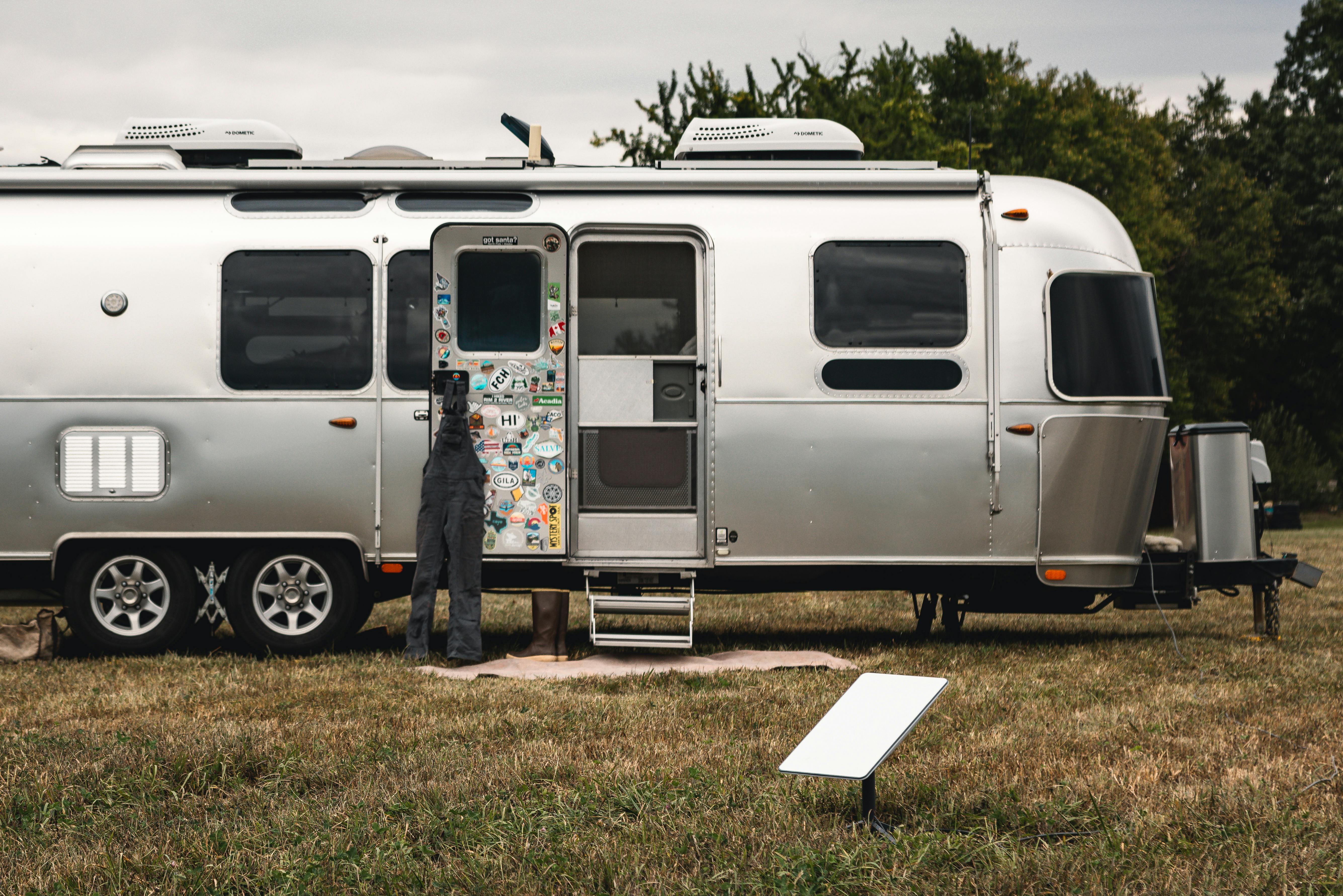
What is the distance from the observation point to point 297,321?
7711mm

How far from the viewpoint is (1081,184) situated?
3148 cm

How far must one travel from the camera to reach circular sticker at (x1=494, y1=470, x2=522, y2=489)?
25.3 feet

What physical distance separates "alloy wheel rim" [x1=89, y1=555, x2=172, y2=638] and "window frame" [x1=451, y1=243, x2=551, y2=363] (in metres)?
2.33

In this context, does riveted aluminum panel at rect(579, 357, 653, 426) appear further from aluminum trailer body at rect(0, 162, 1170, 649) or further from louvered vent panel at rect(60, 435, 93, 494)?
louvered vent panel at rect(60, 435, 93, 494)

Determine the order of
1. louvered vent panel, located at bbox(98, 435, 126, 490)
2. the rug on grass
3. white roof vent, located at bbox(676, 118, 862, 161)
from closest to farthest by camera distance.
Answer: the rug on grass → louvered vent panel, located at bbox(98, 435, 126, 490) → white roof vent, located at bbox(676, 118, 862, 161)

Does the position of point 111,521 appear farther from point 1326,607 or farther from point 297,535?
point 1326,607

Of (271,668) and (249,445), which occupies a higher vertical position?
(249,445)

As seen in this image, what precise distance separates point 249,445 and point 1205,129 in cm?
3619

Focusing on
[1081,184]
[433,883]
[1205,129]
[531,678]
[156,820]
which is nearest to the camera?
[433,883]

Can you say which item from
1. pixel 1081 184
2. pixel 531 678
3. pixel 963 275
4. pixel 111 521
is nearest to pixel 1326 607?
pixel 963 275

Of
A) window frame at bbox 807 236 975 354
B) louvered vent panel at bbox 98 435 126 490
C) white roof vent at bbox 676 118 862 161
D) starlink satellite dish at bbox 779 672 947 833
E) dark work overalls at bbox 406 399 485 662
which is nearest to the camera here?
starlink satellite dish at bbox 779 672 947 833

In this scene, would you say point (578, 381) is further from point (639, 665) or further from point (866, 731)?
point (866, 731)

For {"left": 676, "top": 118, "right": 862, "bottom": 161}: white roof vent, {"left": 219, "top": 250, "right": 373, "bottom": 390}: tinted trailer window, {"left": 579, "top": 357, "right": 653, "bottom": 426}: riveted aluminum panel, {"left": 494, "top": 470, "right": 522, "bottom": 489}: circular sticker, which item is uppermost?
{"left": 676, "top": 118, "right": 862, "bottom": 161}: white roof vent

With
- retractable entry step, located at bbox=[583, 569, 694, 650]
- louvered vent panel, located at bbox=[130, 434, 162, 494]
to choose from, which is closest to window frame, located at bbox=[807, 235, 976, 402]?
retractable entry step, located at bbox=[583, 569, 694, 650]
